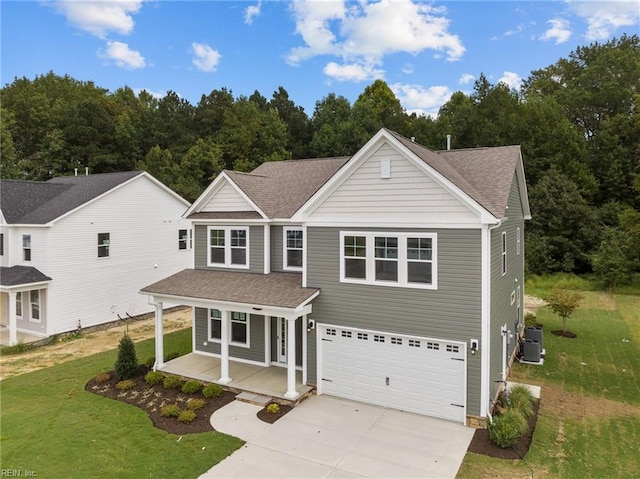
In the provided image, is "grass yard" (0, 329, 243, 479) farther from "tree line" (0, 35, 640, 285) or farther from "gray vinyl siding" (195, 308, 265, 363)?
"tree line" (0, 35, 640, 285)

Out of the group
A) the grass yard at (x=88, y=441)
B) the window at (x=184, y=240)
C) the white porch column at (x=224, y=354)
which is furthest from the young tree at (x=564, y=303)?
the window at (x=184, y=240)

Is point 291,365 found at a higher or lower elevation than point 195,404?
higher

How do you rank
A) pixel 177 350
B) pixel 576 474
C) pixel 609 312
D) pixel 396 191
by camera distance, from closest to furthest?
1. pixel 576 474
2. pixel 396 191
3. pixel 177 350
4. pixel 609 312

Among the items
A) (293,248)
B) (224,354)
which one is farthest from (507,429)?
(293,248)

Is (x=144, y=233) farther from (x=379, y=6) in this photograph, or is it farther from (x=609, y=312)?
(x=609, y=312)

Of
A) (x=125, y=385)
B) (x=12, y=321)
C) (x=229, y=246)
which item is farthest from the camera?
(x=12, y=321)

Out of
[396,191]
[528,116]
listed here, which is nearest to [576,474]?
[396,191]

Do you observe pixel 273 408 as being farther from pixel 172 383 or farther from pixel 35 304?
pixel 35 304
